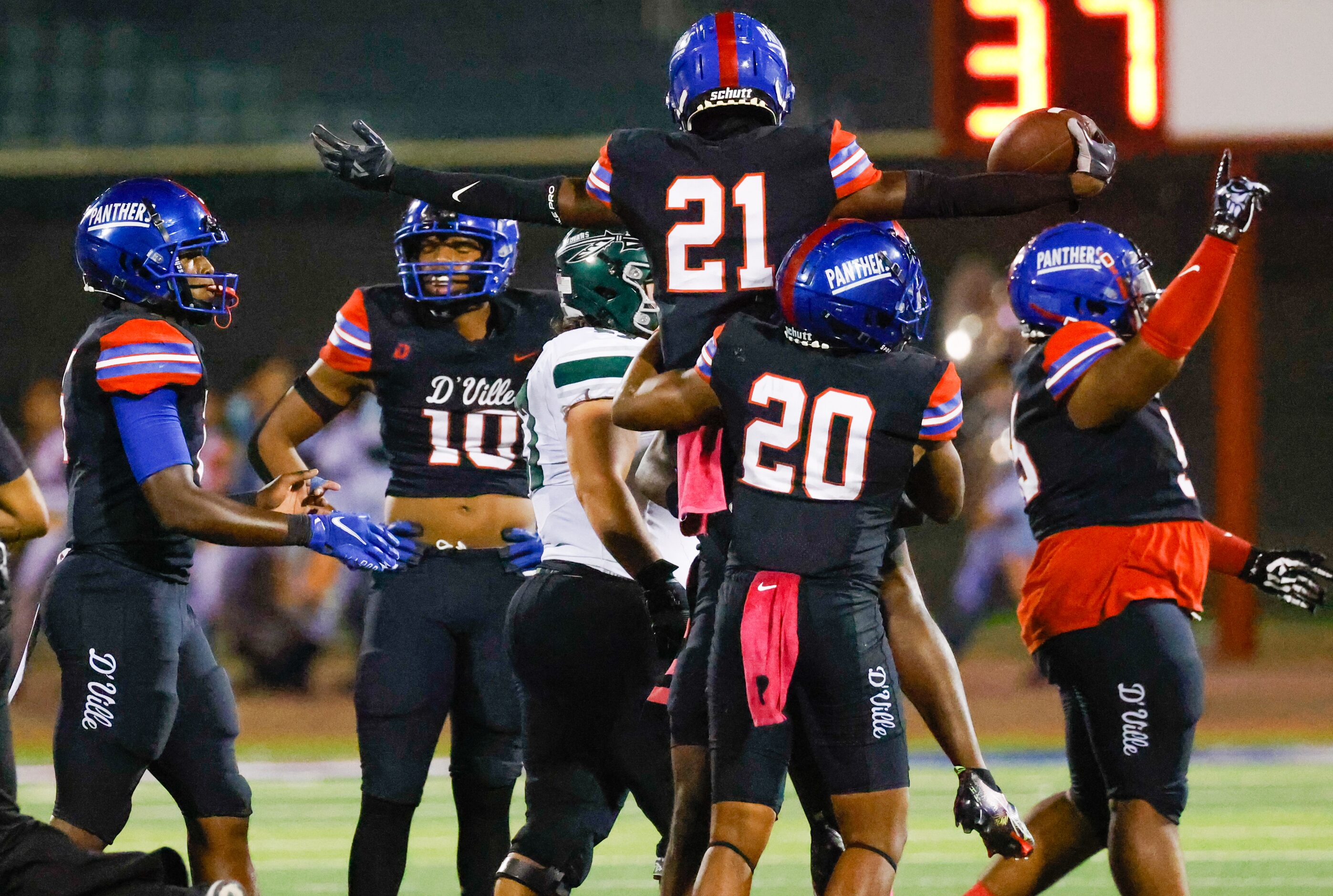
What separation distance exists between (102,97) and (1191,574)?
12206 mm

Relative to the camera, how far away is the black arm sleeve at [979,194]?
3.87 metres

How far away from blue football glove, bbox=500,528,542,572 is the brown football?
1.44m

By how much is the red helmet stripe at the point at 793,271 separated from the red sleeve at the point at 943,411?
320 mm

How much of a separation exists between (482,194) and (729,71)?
606 mm

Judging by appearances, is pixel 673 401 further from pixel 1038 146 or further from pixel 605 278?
pixel 1038 146

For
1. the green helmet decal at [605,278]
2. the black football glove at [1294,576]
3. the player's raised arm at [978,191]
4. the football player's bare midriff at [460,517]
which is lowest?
the black football glove at [1294,576]

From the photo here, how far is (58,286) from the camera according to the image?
49.6ft

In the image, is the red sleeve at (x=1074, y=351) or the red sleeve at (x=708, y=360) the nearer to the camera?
the red sleeve at (x=708, y=360)

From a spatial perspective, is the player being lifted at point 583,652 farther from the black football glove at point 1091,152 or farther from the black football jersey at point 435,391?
the black football glove at point 1091,152

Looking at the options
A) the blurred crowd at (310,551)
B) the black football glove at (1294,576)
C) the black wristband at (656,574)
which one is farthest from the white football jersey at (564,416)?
the blurred crowd at (310,551)

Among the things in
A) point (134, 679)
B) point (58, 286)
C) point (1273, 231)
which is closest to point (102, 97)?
point (58, 286)

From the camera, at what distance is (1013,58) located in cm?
926

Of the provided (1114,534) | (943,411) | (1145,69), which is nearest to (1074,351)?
(1114,534)

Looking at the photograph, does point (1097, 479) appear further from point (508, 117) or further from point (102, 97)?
point (102, 97)
